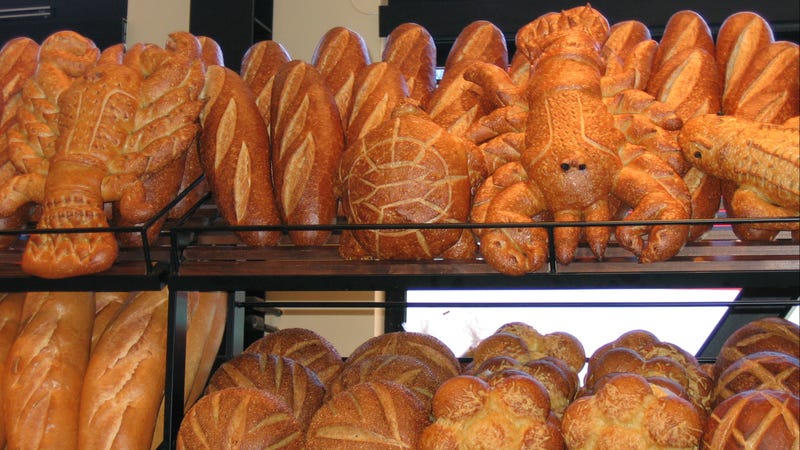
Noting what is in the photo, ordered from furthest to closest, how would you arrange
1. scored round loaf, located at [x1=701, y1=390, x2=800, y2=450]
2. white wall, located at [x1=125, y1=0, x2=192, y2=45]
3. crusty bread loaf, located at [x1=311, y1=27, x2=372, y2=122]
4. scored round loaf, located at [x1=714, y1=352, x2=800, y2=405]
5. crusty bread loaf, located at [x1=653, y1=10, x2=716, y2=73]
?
white wall, located at [x1=125, y1=0, x2=192, y2=45] → crusty bread loaf, located at [x1=311, y1=27, x2=372, y2=122] → crusty bread loaf, located at [x1=653, y1=10, x2=716, y2=73] → scored round loaf, located at [x1=714, y1=352, x2=800, y2=405] → scored round loaf, located at [x1=701, y1=390, x2=800, y2=450]

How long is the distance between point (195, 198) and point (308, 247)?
290 millimetres

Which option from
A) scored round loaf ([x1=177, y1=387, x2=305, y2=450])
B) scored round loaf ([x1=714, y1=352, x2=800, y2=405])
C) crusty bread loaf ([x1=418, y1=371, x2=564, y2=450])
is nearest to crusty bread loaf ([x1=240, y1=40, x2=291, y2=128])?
scored round loaf ([x1=177, y1=387, x2=305, y2=450])

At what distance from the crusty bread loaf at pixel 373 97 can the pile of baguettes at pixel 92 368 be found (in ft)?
1.34

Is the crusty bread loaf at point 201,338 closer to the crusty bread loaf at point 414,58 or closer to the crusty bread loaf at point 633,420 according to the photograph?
the crusty bread loaf at point 414,58

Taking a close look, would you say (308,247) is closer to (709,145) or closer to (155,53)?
(155,53)

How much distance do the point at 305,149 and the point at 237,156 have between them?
0.39 ft

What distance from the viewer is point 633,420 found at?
1.08 metres

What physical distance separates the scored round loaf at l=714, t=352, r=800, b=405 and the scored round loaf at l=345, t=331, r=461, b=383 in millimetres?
433

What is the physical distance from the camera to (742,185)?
112 centimetres

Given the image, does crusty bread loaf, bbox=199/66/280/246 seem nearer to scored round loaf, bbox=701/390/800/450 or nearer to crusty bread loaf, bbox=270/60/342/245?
crusty bread loaf, bbox=270/60/342/245

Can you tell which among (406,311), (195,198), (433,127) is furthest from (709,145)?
(406,311)

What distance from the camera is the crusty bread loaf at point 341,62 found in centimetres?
152

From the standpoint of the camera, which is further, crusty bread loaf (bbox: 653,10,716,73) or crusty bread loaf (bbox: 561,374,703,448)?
crusty bread loaf (bbox: 653,10,716,73)

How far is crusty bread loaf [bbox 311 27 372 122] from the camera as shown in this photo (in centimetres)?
152
